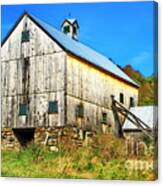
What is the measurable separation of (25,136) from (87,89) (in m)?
0.34

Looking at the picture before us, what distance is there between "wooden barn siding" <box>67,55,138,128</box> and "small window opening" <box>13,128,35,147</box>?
18 centimetres

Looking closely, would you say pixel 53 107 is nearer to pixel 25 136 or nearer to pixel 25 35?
pixel 25 136

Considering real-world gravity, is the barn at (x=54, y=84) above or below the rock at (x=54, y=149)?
above

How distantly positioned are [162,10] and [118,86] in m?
0.38

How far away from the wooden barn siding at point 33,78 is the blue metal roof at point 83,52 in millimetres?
29

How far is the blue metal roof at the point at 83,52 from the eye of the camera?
2859 mm

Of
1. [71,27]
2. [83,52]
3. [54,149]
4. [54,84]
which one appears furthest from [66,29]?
[54,149]

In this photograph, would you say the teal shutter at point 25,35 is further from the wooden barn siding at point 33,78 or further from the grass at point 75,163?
the grass at point 75,163

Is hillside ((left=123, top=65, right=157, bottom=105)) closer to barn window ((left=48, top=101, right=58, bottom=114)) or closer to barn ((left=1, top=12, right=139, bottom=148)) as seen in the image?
barn ((left=1, top=12, right=139, bottom=148))

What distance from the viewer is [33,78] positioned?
2.96 meters

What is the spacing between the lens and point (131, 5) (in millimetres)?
2832

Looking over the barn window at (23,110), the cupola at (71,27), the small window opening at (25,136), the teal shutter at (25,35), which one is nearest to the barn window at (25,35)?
the teal shutter at (25,35)

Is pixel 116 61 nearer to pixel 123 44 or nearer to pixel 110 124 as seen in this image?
pixel 123 44

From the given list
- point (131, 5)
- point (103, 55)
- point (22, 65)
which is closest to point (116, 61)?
point (103, 55)
